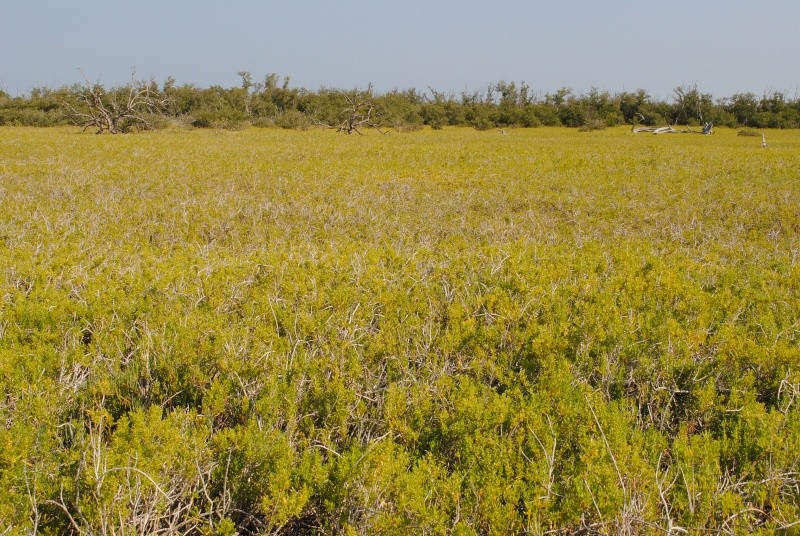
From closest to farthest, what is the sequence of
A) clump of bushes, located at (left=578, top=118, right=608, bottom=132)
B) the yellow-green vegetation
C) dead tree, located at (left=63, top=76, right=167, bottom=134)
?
1. the yellow-green vegetation
2. dead tree, located at (left=63, top=76, right=167, bottom=134)
3. clump of bushes, located at (left=578, top=118, right=608, bottom=132)

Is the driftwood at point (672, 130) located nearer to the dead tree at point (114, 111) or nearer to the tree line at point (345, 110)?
the tree line at point (345, 110)

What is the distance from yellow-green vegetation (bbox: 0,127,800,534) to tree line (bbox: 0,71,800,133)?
34143 millimetres

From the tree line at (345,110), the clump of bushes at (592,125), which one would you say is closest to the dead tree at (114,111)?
the tree line at (345,110)

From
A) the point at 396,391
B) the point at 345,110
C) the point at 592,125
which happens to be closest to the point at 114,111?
the point at 345,110

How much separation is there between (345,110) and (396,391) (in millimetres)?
36473

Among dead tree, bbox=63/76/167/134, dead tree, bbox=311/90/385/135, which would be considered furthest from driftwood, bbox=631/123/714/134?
dead tree, bbox=63/76/167/134

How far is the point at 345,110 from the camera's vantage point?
1490 inches

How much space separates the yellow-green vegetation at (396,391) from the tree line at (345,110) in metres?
34.1

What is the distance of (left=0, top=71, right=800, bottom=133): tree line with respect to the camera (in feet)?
133

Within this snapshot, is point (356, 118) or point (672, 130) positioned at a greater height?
point (356, 118)

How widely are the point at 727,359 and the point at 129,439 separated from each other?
3.13 m

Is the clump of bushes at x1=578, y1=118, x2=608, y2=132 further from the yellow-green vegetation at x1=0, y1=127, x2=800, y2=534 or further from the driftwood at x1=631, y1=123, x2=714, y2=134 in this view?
the yellow-green vegetation at x1=0, y1=127, x2=800, y2=534

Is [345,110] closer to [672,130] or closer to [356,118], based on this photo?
[356,118]

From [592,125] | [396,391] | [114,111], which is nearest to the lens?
[396,391]
